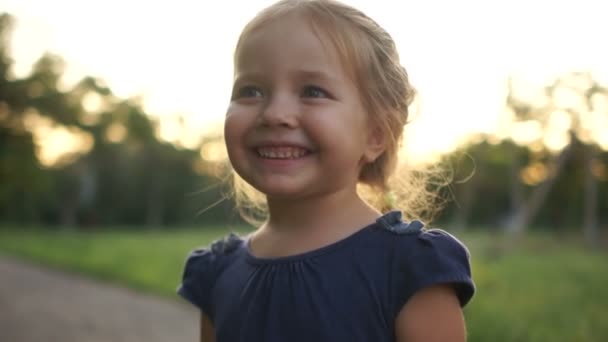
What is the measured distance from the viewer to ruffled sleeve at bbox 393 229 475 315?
117 cm

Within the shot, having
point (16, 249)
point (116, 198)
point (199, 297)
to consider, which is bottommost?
point (116, 198)

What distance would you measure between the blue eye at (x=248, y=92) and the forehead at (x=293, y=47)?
0.05 m

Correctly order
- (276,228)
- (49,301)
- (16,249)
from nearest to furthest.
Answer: (276,228) → (49,301) → (16,249)

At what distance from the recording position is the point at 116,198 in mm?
36719

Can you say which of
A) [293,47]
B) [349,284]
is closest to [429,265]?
[349,284]

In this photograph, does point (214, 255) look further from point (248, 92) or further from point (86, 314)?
point (86, 314)

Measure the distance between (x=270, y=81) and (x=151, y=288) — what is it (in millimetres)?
7749

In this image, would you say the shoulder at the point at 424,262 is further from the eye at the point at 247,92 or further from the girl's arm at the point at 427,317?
the eye at the point at 247,92

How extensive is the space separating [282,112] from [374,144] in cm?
26

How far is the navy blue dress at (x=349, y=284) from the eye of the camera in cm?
119

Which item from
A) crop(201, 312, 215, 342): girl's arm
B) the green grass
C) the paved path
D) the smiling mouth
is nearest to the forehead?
the smiling mouth

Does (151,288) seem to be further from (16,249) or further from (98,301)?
(16,249)

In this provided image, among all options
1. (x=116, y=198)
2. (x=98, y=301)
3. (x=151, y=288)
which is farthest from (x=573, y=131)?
(x=116, y=198)

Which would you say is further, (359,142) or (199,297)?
(199,297)
